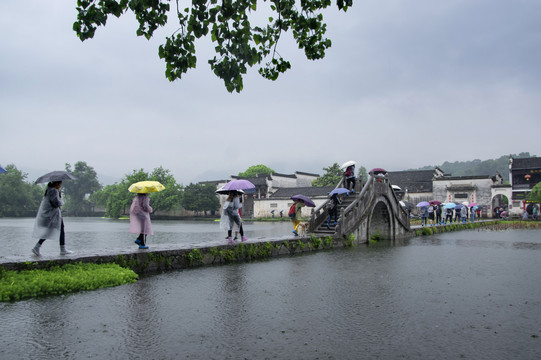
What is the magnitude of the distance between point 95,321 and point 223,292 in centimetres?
252

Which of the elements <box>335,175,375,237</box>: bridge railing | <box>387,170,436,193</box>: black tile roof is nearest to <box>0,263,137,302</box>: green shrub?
<box>335,175,375,237</box>: bridge railing

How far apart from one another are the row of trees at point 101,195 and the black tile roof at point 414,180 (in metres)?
23.7

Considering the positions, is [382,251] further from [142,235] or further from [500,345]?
[500,345]

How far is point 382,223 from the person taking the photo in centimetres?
2130

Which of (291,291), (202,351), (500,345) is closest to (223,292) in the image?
(291,291)

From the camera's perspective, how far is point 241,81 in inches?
237

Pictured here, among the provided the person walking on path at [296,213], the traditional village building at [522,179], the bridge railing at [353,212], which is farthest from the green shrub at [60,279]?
the traditional village building at [522,179]

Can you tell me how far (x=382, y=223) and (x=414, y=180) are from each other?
32621 mm

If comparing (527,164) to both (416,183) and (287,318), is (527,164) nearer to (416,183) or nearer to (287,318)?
(416,183)

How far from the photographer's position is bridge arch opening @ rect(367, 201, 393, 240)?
68.9 ft

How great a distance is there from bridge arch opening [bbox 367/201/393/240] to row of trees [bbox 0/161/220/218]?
34.8 m

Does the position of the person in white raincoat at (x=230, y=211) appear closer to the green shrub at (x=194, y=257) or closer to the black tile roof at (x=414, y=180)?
the green shrub at (x=194, y=257)

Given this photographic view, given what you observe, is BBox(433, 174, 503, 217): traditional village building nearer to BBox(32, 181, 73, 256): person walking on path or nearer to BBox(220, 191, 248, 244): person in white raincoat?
BBox(220, 191, 248, 244): person in white raincoat

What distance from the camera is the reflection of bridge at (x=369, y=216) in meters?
17.3
